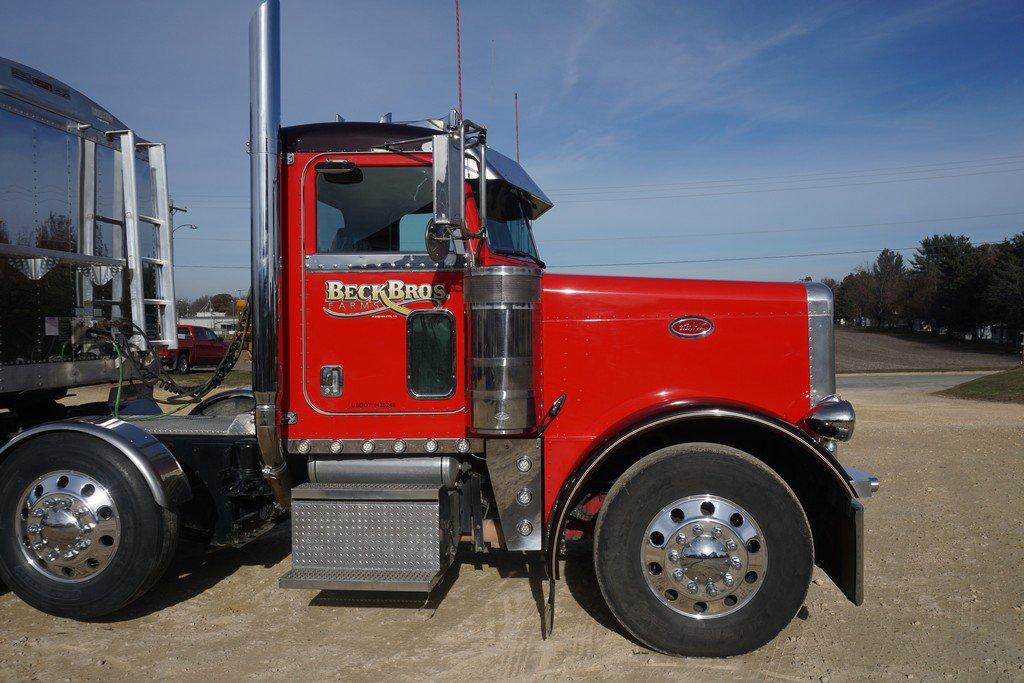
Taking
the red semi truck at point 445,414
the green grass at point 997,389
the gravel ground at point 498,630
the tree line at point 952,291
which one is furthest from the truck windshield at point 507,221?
the tree line at point 952,291

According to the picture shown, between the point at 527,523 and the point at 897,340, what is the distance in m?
51.1

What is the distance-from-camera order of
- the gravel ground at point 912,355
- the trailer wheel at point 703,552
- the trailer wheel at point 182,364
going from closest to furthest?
the trailer wheel at point 703,552, the trailer wheel at point 182,364, the gravel ground at point 912,355

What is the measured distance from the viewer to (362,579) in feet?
11.8

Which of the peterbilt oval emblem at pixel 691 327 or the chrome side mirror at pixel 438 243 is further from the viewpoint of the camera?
the peterbilt oval emblem at pixel 691 327

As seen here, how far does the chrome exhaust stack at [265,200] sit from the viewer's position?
→ 3.66 meters

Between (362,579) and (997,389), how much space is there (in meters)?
17.4

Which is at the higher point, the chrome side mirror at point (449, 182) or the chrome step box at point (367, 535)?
the chrome side mirror at point (449, 182)

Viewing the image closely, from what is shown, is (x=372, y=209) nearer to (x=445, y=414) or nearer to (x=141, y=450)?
(x=445, y=414)

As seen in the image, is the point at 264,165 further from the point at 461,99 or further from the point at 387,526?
the point at 387,526

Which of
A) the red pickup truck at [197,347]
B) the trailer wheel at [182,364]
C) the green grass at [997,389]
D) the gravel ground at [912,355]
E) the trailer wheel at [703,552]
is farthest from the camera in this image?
the gravel ground at [912,355]

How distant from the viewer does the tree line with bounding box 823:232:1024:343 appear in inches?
1572

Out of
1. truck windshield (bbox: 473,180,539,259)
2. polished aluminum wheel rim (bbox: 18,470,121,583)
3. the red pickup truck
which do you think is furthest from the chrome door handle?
the red pickup truck

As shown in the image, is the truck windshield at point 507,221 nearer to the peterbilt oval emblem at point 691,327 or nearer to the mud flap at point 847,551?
the peterbilt oval emblem at point 691,327

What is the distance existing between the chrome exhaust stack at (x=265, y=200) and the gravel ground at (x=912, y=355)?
28.5m
